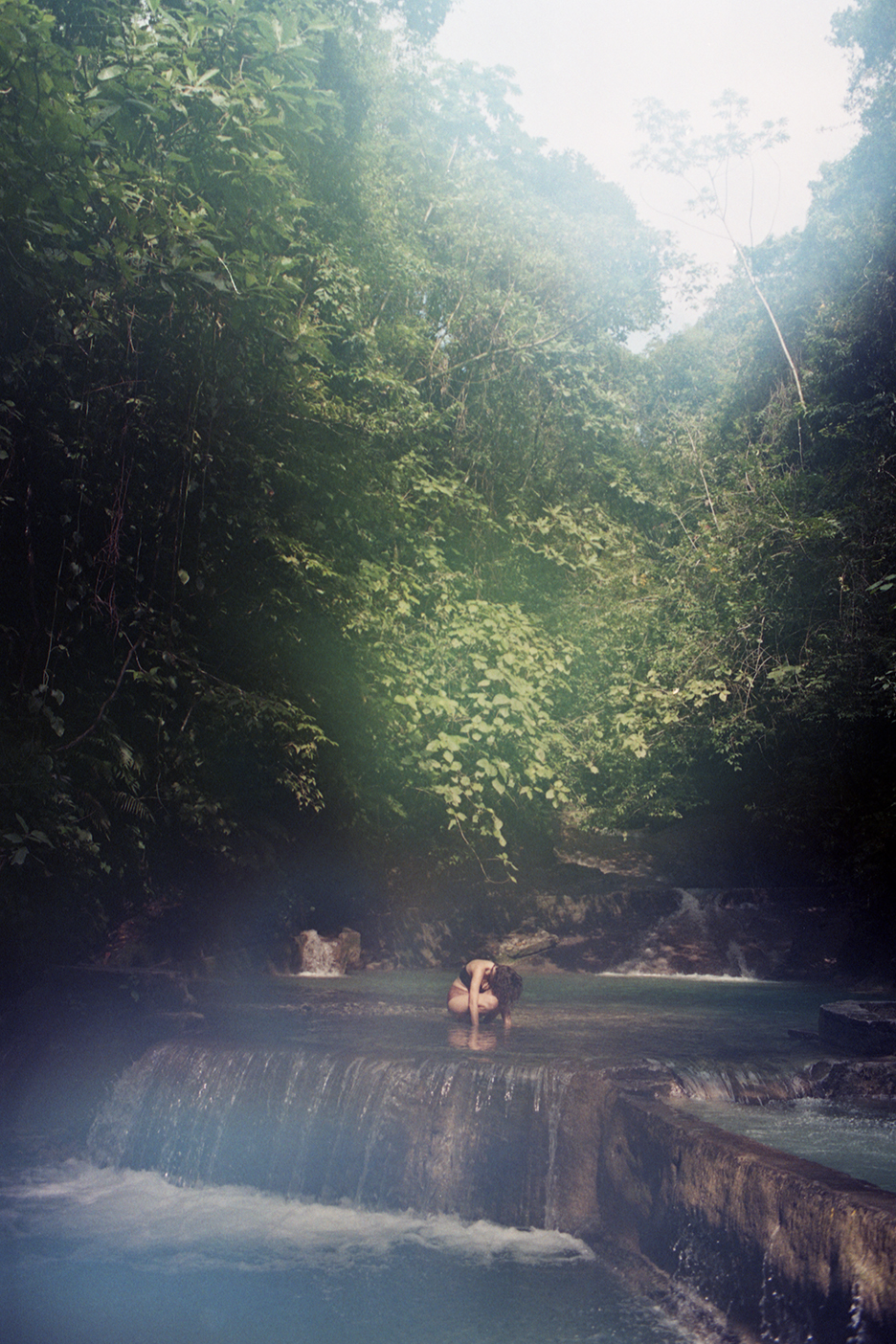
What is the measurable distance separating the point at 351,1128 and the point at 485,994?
2.45 meters

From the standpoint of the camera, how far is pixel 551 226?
2400 cm

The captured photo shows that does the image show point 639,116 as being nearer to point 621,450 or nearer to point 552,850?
point 621,450

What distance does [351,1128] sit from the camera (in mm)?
6770

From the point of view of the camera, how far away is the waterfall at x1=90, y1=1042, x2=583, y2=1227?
6402 millimetres

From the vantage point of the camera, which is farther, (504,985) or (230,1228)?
(504,985)

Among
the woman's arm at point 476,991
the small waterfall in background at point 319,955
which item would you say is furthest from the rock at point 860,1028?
the small waterfall in background at point 319,955

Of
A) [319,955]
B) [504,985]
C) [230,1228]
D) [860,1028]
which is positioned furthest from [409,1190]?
[319,955]

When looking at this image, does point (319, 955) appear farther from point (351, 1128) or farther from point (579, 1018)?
point (351, 1128)

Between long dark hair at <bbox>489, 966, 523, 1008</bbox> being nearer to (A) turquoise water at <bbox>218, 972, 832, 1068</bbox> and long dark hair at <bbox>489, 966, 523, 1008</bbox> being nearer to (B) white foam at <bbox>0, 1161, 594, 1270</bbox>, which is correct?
(A) turquoise water at <bbox>218, 972, 832, 1068</bbox>

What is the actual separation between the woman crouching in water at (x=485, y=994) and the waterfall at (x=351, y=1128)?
1.90 m

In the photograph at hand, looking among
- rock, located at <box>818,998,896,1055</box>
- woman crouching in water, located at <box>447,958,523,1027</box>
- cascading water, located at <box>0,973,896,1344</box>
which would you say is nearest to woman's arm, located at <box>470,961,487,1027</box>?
woman crouching in water, located at <box>447,958,523,1027</box>

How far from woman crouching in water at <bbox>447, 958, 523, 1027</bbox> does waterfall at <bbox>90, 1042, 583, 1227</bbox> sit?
6.25 feet

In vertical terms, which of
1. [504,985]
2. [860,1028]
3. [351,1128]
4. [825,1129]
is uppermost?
[504,985]

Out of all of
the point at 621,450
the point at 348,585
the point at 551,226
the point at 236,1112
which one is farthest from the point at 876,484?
the point at 236,1112
